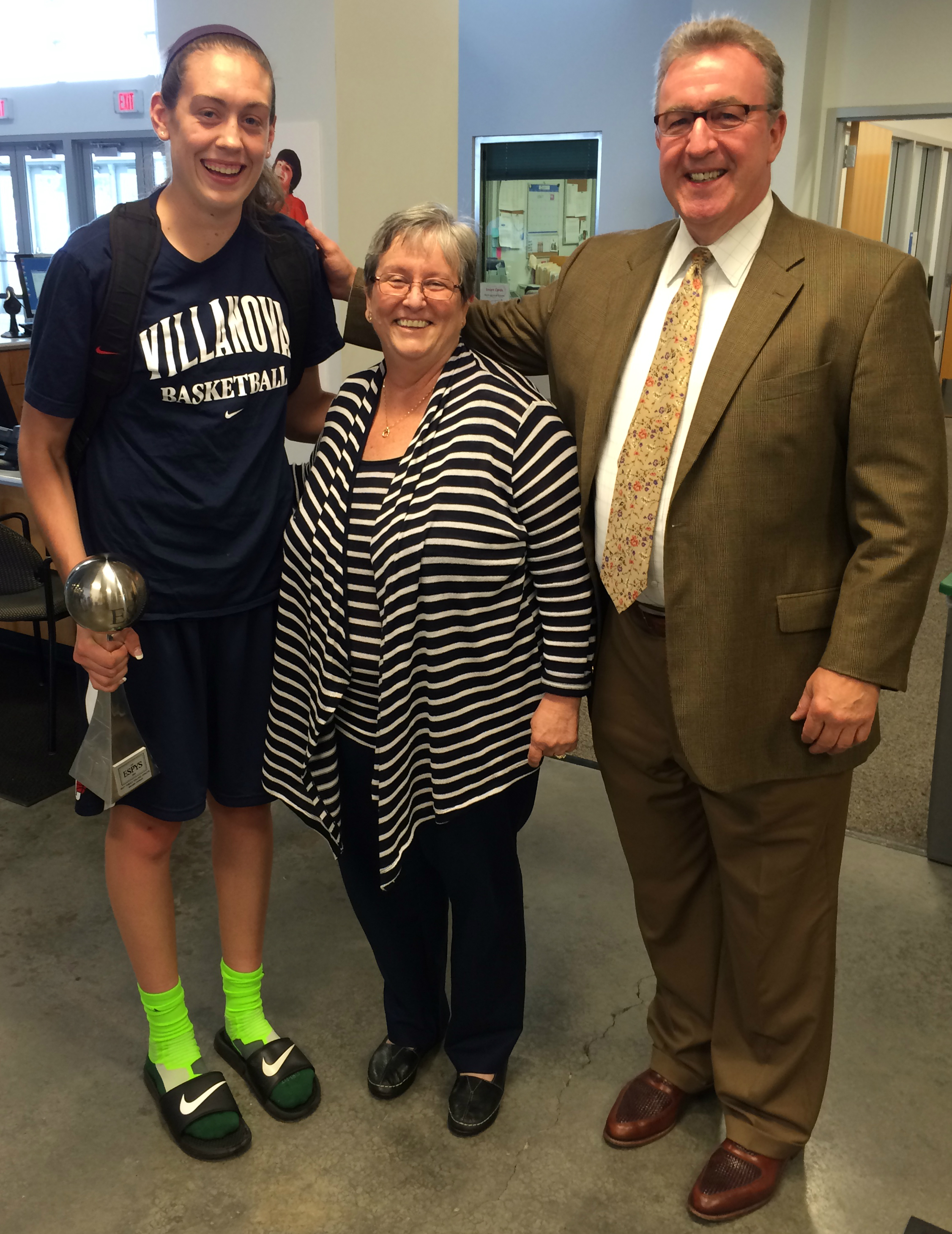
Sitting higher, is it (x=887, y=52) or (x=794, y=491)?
(x=887, y=52)

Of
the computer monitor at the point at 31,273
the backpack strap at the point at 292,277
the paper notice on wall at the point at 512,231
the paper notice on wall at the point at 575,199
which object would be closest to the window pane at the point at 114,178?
the computer monitor at the point at 31,273

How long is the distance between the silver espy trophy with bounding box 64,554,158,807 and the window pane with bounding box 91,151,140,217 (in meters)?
10.4

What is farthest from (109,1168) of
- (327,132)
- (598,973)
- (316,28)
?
(316,28)

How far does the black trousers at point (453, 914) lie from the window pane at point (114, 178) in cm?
1050

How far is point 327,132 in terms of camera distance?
3094 millimetres

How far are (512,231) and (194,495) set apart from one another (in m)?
7.27

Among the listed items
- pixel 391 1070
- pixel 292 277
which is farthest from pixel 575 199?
pixel 391 1070

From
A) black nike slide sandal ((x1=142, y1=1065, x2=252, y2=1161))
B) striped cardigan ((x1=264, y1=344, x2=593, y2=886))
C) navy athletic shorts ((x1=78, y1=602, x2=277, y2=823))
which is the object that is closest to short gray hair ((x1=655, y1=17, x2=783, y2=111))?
striped cardigan ((x1=264, y1=344, x2=593, y2=886))

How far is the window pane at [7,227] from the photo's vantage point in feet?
37.8

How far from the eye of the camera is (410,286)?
1.63 metres

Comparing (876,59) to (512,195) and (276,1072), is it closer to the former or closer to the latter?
(512,195)

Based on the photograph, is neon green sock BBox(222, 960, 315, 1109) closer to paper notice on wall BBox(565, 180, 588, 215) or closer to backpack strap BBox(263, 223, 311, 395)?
backpack strap BBox(263, 223, 311, 395)

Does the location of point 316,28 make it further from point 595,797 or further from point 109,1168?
point 109,1168

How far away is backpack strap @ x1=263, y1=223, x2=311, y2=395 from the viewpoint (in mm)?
1819
